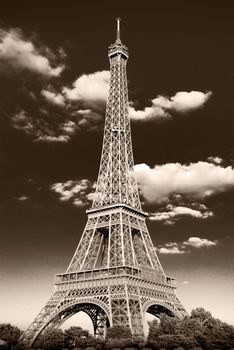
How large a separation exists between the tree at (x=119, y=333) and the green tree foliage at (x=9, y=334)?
1986 cm

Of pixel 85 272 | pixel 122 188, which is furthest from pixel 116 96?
pixel 85 272

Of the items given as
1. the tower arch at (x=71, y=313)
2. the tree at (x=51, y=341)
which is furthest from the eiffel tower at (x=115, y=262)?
the tree at (x=51, y=341)

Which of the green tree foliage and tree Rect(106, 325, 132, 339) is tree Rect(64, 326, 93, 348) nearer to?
tree Rect(106, 325, 132, 339)

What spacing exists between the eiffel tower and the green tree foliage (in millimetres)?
5686

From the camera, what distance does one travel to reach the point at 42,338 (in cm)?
5622

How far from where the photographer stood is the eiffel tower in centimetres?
5941

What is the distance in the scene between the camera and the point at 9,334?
65500mm

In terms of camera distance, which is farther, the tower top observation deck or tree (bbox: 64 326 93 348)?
the tower top observation deck

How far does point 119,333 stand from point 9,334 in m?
22.2

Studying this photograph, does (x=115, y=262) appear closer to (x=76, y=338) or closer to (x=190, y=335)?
(x=76, y=338)

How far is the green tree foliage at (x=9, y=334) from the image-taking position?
64.3 metres

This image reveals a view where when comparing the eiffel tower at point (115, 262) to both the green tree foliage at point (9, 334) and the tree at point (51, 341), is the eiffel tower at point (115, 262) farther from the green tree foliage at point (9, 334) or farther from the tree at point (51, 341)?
the green tree foliage at point (9, 334)

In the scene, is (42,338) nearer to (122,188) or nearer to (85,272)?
(85,272)

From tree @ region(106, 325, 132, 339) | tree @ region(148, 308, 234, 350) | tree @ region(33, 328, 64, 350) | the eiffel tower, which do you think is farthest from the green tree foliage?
tree @ region(148, 308, 234, 350)
